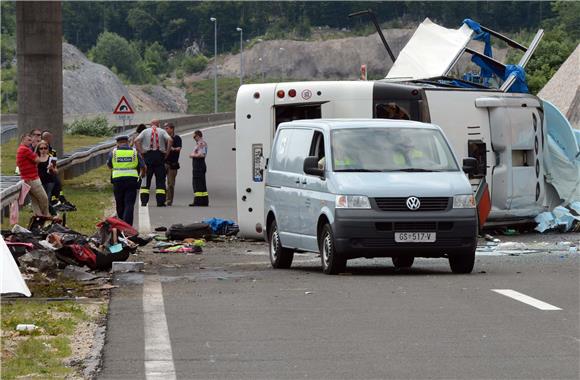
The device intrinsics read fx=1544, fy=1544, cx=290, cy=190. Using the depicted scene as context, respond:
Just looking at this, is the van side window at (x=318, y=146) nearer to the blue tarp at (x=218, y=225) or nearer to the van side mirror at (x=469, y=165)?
the van side mirror at (x=469, y=165)

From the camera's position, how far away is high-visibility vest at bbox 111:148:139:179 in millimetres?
24906

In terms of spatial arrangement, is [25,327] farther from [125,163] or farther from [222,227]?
[125,163]

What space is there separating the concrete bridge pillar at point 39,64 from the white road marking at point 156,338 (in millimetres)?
24568

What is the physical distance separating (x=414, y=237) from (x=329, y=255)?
0.99 m

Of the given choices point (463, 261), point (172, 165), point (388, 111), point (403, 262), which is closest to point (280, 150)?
point (403, 262)

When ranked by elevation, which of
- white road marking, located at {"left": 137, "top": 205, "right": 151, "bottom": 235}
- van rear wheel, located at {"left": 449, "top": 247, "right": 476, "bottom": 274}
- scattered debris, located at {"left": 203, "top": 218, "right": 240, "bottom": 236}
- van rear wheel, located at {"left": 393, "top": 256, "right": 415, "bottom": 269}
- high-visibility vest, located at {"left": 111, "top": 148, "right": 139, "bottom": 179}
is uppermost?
high-visibility vest, located at {"left": 111, "top": 148, "right": 139, "bottom": 179}

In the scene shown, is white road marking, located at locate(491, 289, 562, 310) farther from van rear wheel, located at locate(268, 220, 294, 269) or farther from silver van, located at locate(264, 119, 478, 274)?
van rear wheel, located at locate(268, 220, 294, 269)

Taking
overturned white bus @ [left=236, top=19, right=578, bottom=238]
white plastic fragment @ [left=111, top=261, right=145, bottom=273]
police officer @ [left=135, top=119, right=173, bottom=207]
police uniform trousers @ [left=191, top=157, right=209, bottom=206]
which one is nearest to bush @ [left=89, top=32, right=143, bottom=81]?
police uniform trousers @ [left=191, top=157, right=209, bottom=206]

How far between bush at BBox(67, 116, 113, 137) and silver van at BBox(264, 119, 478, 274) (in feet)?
198

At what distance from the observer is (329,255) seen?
677 inches

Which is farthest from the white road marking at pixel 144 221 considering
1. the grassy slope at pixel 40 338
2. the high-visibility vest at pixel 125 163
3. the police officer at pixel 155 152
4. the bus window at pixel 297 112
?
the grassy slope at pixel 40 338

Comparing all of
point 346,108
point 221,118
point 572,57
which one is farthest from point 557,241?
point 221,118

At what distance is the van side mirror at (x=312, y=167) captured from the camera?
58.1ft

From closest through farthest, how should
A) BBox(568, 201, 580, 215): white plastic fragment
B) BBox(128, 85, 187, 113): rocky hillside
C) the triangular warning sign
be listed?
BBox(568, 201, 580, 215): white plastic fragment → the triangular warning sign → BBox(128, 85, 187, 113): rocky hillside
